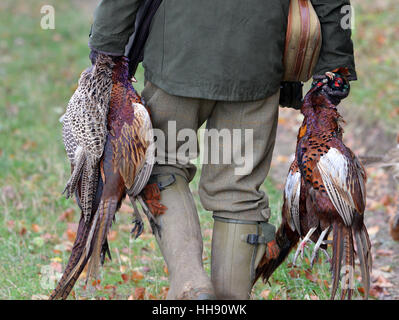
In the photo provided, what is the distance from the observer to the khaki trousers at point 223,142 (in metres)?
2.88

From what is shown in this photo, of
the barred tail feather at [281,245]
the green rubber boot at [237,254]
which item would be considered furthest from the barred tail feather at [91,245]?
the barred tail feather at [281,245]

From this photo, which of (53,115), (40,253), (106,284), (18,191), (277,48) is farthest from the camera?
(53,115)

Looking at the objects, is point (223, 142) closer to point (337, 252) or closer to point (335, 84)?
point (335, 84)

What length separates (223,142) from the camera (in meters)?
2.93

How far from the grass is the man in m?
0.85

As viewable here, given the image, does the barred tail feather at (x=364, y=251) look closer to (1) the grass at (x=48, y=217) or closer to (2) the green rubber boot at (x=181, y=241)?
(1) the grass at (x=48, y=217)

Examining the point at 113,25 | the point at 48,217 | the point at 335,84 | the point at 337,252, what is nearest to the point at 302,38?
the point at 335,84

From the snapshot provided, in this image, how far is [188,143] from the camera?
295 cm

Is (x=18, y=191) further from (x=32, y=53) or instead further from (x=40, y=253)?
(x=32, y=53)

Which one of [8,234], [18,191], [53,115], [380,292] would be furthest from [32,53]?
[380,292]

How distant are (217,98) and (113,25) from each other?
0.57m

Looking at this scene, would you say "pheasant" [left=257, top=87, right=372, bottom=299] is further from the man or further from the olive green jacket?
the olive green jacket

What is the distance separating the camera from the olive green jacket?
268cm
